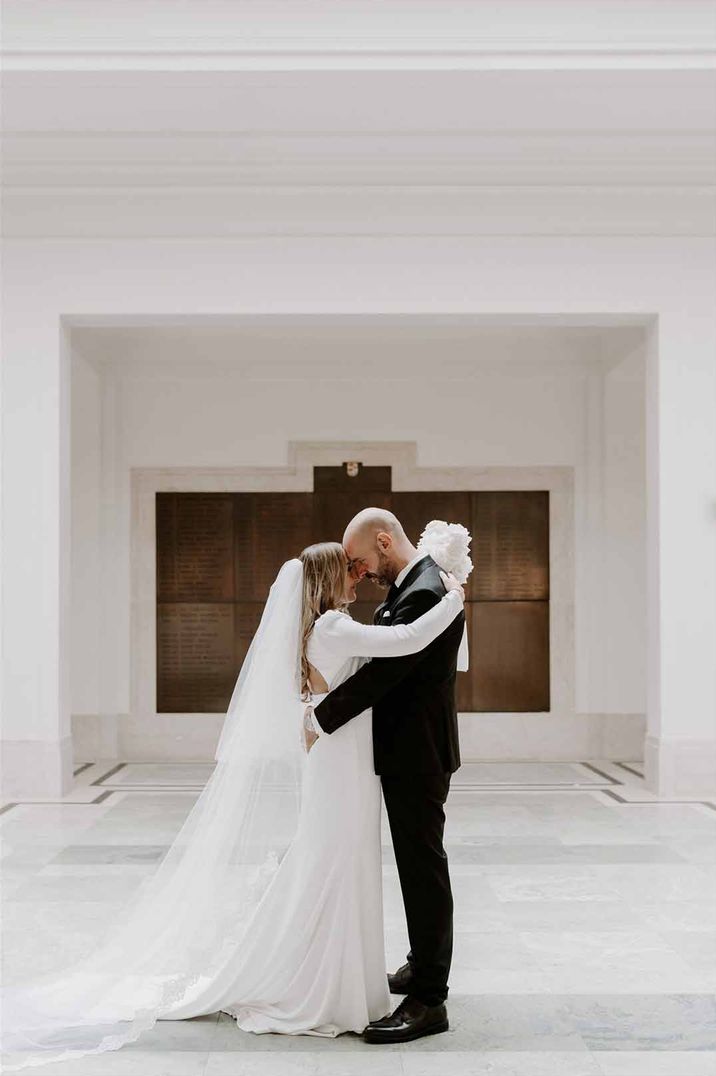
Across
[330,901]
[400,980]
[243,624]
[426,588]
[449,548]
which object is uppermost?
[449,548]

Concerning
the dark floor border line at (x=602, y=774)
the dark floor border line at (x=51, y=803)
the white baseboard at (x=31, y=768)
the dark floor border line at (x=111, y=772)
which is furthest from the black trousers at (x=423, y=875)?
the dark floor border line at (x=111, y=772)

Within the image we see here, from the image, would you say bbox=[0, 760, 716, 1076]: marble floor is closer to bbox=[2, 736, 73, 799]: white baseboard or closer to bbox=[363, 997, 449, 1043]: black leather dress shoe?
bbox=[363, 997, 449, 1043]: black leather dress shoe

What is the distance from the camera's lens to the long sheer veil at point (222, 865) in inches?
160

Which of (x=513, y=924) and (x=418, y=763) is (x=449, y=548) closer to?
(x=418, y=763)

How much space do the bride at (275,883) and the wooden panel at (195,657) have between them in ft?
24.0

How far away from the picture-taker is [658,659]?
356 inches

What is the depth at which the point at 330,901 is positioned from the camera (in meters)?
3.92

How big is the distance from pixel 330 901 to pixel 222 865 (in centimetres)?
47

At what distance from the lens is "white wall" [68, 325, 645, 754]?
11500mm

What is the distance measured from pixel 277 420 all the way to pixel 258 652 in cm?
769

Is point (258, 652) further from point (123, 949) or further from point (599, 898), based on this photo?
point (599, 898)

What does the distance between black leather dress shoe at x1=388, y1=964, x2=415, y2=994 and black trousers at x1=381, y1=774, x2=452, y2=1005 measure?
0.23 metres
